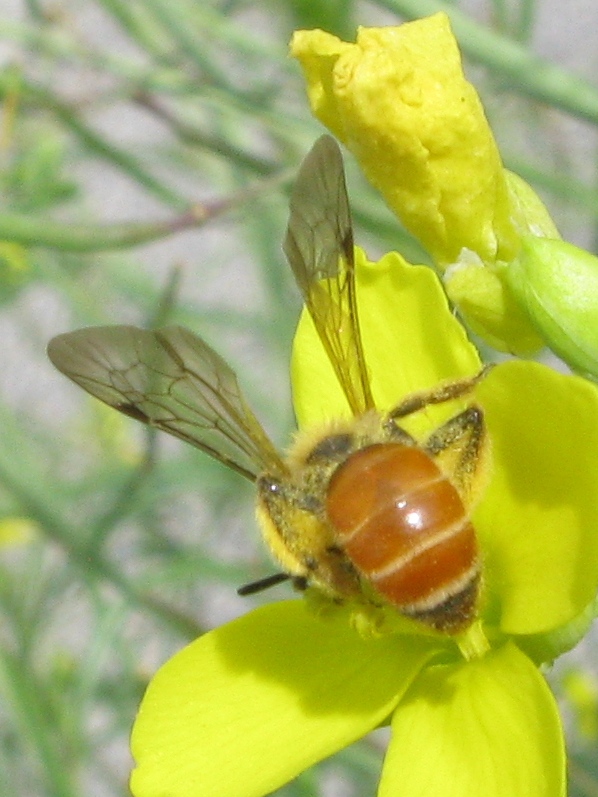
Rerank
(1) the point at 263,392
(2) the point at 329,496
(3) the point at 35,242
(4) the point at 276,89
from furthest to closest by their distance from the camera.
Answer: (1) the point at 263,392
(4) the point at 276,89
(3) the point at 35,242
(2) the point at 329,496

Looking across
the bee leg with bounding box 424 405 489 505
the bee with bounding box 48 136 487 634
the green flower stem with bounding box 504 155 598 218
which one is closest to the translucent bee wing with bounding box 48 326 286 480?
the bee with bounding box 48 136 487 634

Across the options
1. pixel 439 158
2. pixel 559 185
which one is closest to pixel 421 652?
pixel 439 158

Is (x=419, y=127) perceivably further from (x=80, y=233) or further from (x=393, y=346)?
(x=80, y=233)

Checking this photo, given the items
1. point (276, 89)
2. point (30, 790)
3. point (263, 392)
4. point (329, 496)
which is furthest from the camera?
point (263, 392)

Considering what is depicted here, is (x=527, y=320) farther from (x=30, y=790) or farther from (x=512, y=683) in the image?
(x=30, y=790)

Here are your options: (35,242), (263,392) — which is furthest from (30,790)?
(35,242)

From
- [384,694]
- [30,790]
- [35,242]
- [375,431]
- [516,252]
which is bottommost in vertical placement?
[30,790]

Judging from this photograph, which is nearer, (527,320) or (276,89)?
(527,320)

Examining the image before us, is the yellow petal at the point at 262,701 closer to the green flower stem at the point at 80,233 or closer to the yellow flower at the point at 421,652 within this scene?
the yellow flower at the point at 421,652
